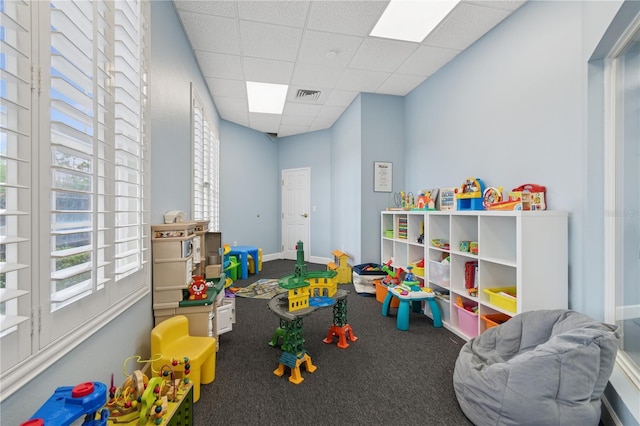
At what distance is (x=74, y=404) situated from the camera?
2.79ft

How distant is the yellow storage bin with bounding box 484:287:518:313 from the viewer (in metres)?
1.90

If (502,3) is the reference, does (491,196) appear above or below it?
below

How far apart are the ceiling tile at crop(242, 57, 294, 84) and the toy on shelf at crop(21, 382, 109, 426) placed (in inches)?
123

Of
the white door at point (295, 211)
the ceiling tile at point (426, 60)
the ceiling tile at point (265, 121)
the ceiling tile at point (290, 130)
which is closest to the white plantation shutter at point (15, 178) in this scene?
the ceiling tile at point (426, 60)

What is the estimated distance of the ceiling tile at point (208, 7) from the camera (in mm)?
2164

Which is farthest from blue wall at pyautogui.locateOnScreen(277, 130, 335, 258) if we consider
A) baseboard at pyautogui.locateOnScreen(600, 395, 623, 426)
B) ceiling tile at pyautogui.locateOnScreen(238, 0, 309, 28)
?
baseboard at pyautogui.locateOnScreen(600, 395, 623, 426)

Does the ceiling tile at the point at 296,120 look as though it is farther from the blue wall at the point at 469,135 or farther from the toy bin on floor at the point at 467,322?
Result: the toy bin on floor at the point at 467,322

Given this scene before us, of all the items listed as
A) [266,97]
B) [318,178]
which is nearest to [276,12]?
[266,97]

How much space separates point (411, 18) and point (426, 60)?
77 centimetres

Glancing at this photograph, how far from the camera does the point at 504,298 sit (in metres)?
1.97

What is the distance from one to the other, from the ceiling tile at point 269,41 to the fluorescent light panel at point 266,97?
0.73 m

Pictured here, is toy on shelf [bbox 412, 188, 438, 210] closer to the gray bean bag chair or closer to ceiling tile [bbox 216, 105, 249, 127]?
the gray bean bag chair

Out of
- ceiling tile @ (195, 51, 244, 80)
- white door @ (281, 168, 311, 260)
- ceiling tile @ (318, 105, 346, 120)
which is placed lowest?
white door @ (281, 168, 311, 260)

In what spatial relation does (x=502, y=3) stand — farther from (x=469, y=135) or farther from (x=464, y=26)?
(x=469, y=135)
